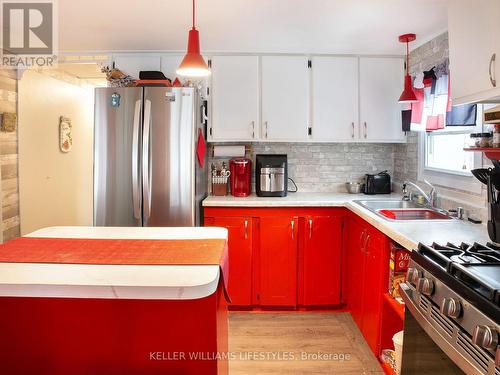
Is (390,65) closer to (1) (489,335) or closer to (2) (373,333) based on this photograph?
(2) (373,333)

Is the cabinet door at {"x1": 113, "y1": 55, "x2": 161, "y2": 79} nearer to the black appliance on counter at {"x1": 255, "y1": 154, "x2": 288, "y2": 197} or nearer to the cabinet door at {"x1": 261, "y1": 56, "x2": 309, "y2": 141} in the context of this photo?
the cabinet door at {"x1": 261, "y1": 56, "x2": 309, "y2": 141}

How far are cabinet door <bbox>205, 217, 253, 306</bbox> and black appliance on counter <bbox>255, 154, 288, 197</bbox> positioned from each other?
0.36m

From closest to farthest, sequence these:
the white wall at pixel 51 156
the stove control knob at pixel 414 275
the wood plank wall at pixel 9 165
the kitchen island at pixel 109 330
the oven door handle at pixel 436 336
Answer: the oven door handle at pixel 436 336
the kitchen island at pixel 109 330
the stove control knob at pixel 414 275
the wood plank wall at pixel 9 165
the white wall at pixel 51 156

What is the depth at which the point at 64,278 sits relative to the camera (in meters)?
1.37

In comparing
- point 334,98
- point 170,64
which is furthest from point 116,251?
point 334,98

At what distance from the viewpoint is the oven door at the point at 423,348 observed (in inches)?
52.4

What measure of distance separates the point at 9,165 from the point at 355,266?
3.08 m

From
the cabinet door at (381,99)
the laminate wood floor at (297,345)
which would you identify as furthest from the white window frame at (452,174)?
the laminate wood floor at (297,345)

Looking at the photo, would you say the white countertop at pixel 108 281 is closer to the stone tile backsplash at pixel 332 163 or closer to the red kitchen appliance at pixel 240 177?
the red kitchen appliance at pixel 240 177

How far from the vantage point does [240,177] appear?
3.52m

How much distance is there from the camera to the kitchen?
4.92ft

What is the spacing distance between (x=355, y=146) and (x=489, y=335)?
9.49ft

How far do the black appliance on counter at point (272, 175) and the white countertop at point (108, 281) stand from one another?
2032mm

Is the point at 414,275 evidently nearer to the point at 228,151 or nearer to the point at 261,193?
the point at 261,193
